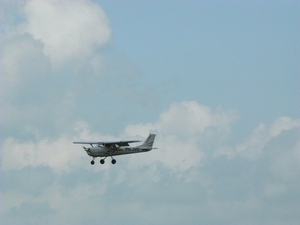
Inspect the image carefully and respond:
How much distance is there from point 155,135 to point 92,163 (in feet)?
36.2

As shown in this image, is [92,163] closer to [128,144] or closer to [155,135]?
[128,144]

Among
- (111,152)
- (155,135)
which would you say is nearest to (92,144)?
(111,152)

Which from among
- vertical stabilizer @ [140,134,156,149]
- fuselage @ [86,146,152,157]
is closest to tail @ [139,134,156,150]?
vertical stabilizer @ [140,134,156,149]

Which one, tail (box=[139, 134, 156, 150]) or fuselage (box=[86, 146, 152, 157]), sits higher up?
tail (box=[139, 134, 156, 150])

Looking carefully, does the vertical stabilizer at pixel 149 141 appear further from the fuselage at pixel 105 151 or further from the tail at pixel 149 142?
the fuselage at pixel 105 151

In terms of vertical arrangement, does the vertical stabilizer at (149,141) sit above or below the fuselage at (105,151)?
above

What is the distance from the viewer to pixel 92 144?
289 ft

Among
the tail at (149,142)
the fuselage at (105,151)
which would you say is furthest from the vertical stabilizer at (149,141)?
the fuselage at (105,151)

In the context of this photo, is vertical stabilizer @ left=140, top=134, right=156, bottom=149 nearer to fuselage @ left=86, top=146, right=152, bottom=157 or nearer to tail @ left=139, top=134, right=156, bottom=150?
tail @ left=139, top=134, right=156, bottom=150

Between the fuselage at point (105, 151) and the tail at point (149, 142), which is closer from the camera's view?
the fuselage at point (105, 151)

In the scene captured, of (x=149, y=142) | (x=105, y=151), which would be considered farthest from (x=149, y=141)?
(x=105, y=151)

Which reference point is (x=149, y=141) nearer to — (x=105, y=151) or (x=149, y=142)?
(x=149, y=142)

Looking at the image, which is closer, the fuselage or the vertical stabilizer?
the fuselage

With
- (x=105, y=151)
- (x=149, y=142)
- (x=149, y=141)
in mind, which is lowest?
(x=105, y=151)
